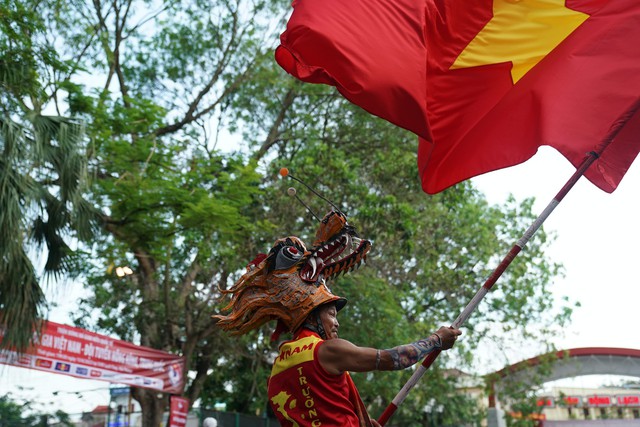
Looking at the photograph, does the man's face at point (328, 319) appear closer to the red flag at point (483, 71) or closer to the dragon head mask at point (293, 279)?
the dragon head mask at point (293, 279)

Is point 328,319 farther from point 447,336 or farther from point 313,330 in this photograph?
point 447,336

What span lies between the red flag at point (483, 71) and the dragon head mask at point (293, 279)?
2.21 ft

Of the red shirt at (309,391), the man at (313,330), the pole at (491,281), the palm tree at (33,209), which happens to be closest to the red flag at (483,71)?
the pole at (491,281)

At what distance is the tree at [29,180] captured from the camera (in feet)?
23.1

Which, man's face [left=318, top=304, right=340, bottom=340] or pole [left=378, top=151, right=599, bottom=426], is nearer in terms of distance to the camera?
pole [left=378, top=151, right=599, bottom=426]

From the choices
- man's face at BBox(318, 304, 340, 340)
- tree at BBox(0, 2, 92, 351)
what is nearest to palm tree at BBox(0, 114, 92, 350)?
tree at BBox(0, 2, 92, 351)

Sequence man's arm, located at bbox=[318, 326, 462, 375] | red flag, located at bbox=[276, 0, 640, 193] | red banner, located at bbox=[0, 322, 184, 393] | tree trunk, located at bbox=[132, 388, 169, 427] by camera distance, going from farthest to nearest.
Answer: tree trunk, located at bbox=[132, 388, 169, 427], red banner, located at bbox=[0, 322, 184, 393], red flag, located at bbox=[276, 0, 640, 193], man's arm, located at bbox=[318, 326, 462, 375]

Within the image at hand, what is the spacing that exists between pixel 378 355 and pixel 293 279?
2.12ft

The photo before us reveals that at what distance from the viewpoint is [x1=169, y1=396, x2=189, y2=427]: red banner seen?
10630 mm

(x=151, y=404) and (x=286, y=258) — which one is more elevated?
(x=151, y=404)

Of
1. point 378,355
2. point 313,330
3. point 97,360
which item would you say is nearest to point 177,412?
point 97,360

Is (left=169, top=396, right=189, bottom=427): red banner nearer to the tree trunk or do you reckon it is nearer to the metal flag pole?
the tree trunk

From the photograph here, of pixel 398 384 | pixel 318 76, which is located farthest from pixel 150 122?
pixel 318 76

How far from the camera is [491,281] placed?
3.43 metres
